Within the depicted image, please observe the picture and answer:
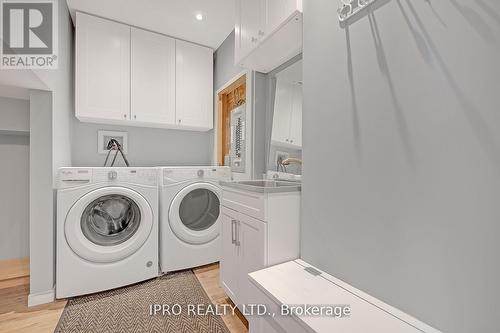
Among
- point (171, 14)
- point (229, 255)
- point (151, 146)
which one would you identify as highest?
point (171, 14)

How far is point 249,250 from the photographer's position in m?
1.34

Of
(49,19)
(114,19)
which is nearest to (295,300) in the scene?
(49,19)

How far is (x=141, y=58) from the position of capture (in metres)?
2.34

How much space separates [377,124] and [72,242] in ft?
7.23

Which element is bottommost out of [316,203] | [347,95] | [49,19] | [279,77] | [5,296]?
[5,296]

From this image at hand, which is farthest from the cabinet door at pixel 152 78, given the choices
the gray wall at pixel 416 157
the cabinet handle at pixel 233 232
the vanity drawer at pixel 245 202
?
the gray wall at pixel 416 157

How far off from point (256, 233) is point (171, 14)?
221cm

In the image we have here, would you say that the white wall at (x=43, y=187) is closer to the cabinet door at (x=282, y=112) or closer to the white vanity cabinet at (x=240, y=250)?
the white vanity cabinet at (x=240, y=250)

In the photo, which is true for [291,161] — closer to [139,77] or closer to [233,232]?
[233,232]

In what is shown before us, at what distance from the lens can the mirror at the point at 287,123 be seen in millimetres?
1654

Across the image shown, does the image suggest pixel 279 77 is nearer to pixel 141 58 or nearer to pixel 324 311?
pixel 141 58

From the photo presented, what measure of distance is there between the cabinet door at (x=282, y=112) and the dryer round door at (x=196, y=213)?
0.88 meters

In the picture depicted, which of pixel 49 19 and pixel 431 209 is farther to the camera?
pixel 49 19

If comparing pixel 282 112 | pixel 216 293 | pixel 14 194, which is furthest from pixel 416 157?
pixel 14 194
